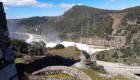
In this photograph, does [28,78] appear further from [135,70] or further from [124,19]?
[124,19]

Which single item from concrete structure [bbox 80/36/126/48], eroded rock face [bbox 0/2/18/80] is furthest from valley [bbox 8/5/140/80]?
eroded rock face [bbox 0/2/18/80]

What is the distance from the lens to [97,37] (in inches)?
2938

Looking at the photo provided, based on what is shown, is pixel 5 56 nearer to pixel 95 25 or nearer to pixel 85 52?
pixel 85 52

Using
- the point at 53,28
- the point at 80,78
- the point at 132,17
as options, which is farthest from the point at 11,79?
the point at 53,28

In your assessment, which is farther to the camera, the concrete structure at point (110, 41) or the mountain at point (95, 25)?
the mountain at point (95, 25)

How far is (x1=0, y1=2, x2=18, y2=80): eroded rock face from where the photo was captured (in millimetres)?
2287

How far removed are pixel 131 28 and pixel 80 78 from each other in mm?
65559

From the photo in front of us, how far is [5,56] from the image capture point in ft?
7.82

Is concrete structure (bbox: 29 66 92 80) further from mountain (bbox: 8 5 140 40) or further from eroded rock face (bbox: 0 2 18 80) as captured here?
mountain (bbox: 8 5 140 40)

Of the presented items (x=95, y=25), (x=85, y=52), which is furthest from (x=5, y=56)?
(x=95, y=25)

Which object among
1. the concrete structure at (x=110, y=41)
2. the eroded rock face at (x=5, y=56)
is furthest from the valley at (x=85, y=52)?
the eroded rock face at (x=5, y=56)

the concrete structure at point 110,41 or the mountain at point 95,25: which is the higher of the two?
the mountain at point 95,25

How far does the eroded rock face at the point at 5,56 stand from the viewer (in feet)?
7.50

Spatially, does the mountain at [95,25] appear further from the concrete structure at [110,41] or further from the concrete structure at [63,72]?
the concrete structure at [63,72]
